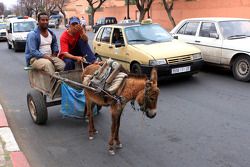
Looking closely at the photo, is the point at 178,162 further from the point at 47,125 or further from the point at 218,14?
the point at 218,14

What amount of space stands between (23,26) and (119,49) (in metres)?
12.9

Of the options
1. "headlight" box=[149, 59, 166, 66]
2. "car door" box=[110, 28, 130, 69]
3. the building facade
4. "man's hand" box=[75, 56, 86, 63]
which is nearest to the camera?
"man's hand" box=[75, 56, 86, 63]

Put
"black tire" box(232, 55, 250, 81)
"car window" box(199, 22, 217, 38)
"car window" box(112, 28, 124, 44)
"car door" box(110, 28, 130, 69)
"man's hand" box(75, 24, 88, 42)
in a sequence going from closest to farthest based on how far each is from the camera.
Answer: "man's hand" box(75, 24, 88, 42) < "black tire" box(232, 55, 250, 81) < "car door" box(110, 28, 130, 69) < "car window" box(112, 28, 124, 44) < "car window" box(199, 22, 217, 38)

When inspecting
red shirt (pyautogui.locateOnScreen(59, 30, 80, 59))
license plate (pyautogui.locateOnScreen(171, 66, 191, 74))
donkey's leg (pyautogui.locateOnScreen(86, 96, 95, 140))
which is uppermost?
red shirt (pyautogui.locateOnScreen(59, 30, 80, 59))

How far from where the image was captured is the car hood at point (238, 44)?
9.73m

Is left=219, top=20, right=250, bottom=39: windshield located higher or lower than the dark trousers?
higher

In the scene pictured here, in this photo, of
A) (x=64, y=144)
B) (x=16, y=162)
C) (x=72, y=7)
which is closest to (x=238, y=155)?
(x=64, y=144)

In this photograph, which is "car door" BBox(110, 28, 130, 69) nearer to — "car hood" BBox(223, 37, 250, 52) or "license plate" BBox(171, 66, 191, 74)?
"license plate" BBox(171, 66, 191, 74)

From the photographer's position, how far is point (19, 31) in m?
21.3

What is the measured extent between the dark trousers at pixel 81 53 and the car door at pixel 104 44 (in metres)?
4.51

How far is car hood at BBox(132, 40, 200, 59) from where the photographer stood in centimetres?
930

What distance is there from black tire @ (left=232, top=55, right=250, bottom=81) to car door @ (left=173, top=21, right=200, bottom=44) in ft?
6.02

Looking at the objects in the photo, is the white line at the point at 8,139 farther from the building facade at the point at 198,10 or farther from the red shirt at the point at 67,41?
the building facade at the point at 198,10

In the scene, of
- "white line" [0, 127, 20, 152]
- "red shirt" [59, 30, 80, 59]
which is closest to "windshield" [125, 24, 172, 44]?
"red shirt" [59, 30, 80, 59]
